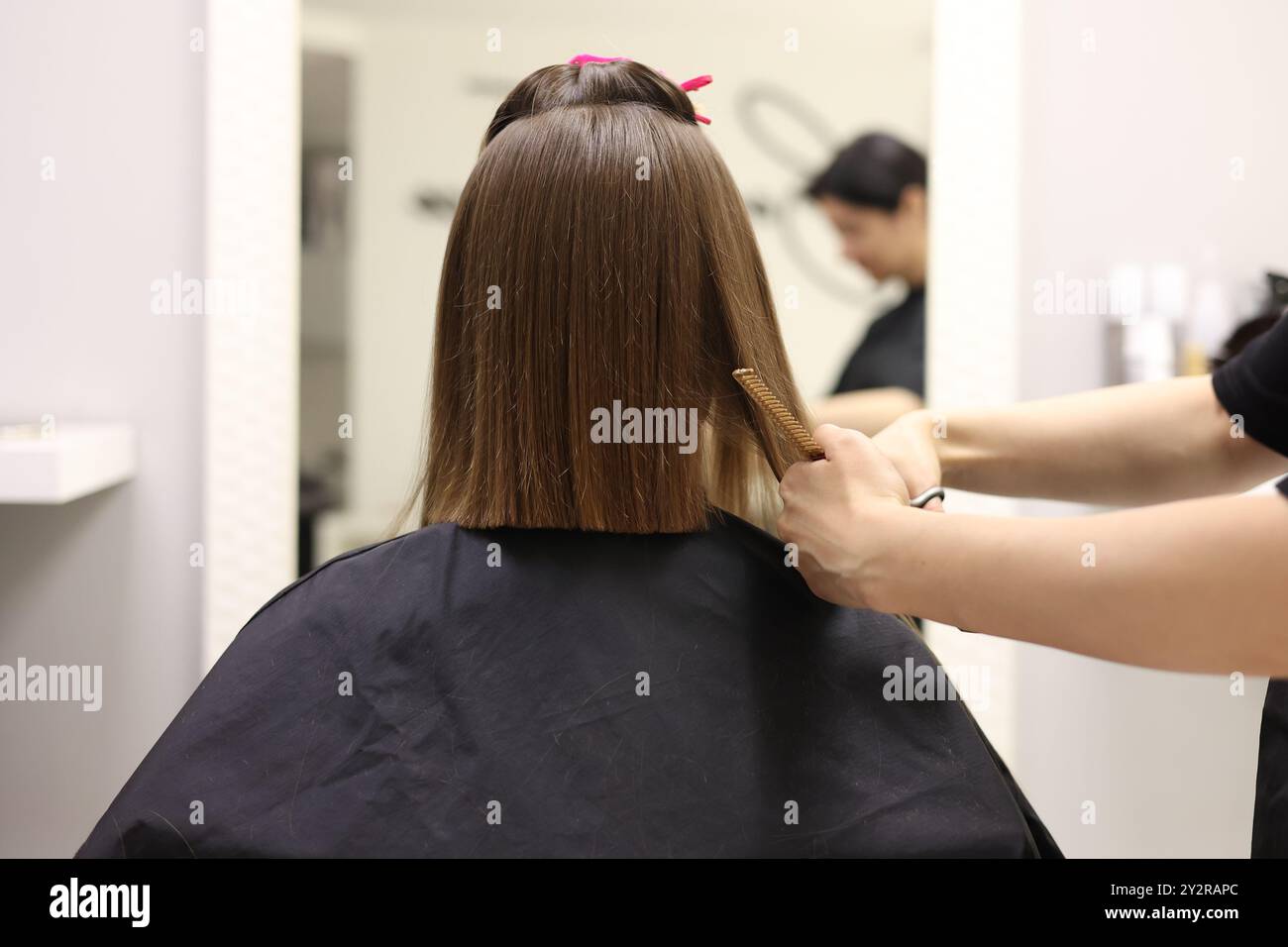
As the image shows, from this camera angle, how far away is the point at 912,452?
130 cm

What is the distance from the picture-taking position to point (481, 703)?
102cm

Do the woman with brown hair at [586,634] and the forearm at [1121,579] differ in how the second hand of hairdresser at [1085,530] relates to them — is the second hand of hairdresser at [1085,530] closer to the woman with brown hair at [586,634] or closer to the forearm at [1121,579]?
the forearm at [1121,579]

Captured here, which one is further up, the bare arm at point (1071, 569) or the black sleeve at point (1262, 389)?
the black sleeve at point (1262, 389)

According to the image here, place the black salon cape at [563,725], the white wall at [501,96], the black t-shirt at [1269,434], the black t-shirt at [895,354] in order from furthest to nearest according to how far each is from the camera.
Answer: the black t-shirt at [895,354]
the white wall at [501,96]
the black t-shirt at [1269,434]
the black salon cape at [563,725]

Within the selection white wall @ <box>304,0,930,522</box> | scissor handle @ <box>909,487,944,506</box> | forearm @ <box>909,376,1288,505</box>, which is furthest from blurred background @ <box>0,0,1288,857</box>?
scissor handle @ <box>909,487,944,506</box>

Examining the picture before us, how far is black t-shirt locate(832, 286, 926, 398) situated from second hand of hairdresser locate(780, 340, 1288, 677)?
0.93 m

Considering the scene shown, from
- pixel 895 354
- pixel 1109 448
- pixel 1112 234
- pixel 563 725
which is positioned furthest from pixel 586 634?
pixel 1112 234

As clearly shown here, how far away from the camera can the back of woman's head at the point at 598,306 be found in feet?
3.49

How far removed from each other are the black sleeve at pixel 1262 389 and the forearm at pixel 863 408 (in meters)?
1.13

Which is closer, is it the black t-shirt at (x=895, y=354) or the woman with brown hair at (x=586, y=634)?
the woman with brown hair at (x=586, y=634)

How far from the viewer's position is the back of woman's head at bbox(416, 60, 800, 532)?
1.06m

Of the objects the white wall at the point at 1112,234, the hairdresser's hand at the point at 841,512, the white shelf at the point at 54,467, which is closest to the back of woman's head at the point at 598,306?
the hairdresser's hand at the point at 841,512

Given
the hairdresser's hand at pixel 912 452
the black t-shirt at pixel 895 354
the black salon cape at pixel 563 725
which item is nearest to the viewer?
the black salon cape at pixel 563 725

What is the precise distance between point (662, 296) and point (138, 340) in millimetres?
1737
